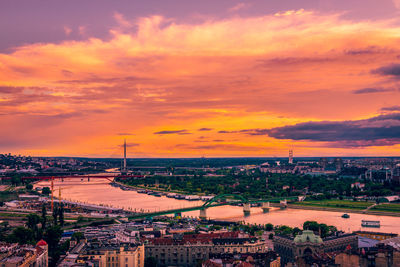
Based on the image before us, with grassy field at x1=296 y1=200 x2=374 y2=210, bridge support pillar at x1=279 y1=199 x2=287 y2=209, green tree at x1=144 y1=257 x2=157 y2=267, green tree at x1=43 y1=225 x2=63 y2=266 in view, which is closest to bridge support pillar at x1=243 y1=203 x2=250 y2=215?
bridge support pillar at x1=279 y1=199 x2=287 y2=209

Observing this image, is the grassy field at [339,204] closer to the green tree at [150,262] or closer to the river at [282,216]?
the river at [282,216]

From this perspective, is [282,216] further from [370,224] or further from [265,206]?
[370,224]

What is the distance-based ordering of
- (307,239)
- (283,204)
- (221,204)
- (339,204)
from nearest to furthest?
(307,239), (221,204), (339,204), (283,204)

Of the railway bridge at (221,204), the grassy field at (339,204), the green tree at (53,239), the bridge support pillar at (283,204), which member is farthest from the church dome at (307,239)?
the bridge support pillar at (283,204)

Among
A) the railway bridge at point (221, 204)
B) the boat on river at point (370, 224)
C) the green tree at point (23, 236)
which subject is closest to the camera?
the green tree at point (23, 236)

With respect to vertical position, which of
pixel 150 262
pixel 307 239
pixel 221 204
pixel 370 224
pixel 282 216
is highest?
pixel 307 239

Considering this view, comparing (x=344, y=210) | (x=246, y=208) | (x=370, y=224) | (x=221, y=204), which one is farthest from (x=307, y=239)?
(x=221, y=204)

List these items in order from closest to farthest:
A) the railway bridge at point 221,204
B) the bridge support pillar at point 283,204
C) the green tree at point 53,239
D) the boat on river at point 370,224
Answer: the green tree at point 53,239 < the boat on river at point 370,224 < the railway bridge at point 221,204 < the bridge support pillar at point 283,204

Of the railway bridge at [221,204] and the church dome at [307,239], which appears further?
the railway bridge at [221,204]

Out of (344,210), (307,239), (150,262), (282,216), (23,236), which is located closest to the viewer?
(150,262)
